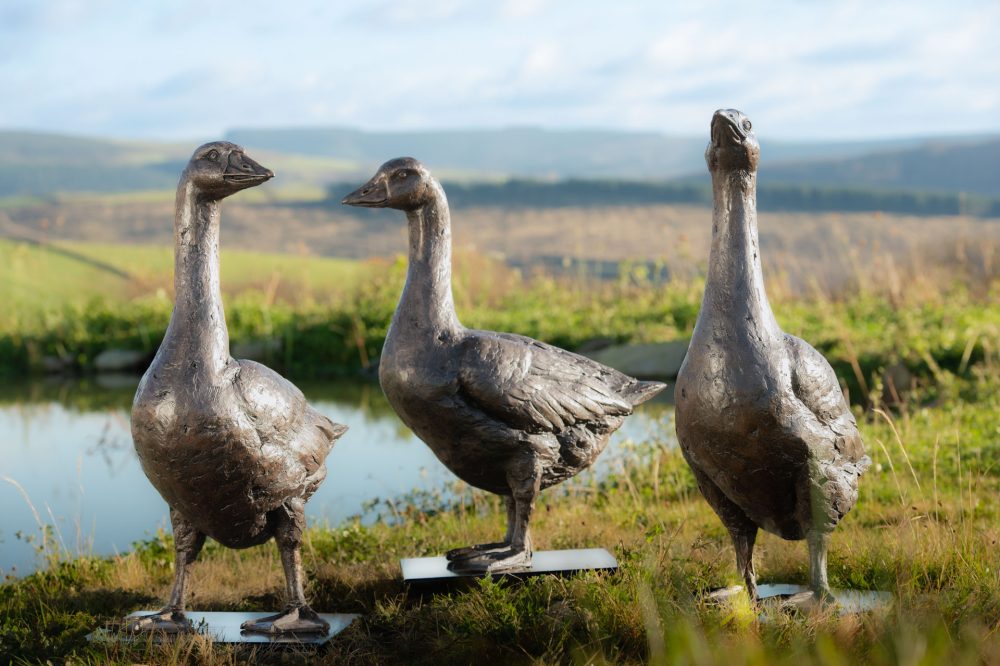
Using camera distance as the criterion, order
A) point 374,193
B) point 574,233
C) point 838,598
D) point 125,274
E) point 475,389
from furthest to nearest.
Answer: point 574,233, point 125,274, point 374,193, point 475,389, point 838,598

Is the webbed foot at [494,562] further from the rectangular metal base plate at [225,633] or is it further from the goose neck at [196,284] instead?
the goose neck at [196,284]

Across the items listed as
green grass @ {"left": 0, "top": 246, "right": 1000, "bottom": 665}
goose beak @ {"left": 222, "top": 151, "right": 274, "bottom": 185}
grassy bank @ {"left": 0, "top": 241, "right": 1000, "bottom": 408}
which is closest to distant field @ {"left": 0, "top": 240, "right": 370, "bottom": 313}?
grassy bank @ {"left": 0, "top": 241, "right": 1000, "bottom": 408}

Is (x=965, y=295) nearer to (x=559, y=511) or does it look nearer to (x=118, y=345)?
(x=559, y=511)

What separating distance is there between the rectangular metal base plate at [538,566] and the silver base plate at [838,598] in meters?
0.76

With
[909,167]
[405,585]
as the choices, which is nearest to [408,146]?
[909,167]

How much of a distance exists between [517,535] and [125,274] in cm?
1790

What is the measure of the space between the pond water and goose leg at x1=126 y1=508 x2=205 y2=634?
1704mm

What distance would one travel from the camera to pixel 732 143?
161 inches

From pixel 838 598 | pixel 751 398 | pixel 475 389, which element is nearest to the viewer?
pixel 751 398

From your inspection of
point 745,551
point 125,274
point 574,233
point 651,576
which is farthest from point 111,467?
point 574,233

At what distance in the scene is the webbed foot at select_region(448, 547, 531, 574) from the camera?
496cm

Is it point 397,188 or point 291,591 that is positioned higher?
point 397,188

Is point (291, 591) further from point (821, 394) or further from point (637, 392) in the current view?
point (821, 394)

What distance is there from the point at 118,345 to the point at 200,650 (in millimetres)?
12616
